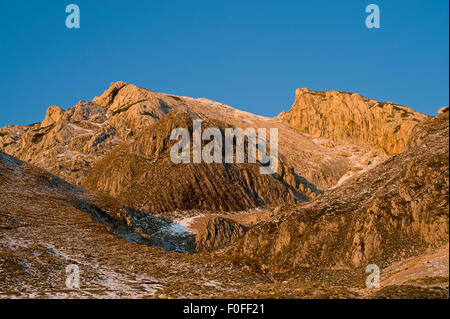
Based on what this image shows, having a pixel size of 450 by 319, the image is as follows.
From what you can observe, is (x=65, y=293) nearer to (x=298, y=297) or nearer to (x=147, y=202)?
(x=298, y=297)

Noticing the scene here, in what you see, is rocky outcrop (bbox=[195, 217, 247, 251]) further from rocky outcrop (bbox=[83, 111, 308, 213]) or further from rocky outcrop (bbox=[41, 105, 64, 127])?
rocky outcrop (bbox=[41, 105, 64, 127])

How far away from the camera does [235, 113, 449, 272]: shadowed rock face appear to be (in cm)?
4303

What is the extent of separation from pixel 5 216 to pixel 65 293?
3472 cm

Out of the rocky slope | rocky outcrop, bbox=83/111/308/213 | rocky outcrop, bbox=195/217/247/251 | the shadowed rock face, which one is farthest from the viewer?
the rocky slope

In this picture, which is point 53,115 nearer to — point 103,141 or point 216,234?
point 103,141

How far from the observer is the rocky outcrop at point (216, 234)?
9481 cm

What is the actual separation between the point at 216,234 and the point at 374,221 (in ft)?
176

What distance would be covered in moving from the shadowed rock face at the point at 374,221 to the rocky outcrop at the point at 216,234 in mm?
38447

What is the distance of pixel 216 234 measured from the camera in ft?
319

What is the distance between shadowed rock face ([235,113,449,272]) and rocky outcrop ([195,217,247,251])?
3845cm

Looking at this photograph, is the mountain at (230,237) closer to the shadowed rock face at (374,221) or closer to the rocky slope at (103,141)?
the shadowed rock face at (374,221)

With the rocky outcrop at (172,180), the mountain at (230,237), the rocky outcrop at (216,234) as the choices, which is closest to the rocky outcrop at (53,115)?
the rocky outcrop at (172,180)

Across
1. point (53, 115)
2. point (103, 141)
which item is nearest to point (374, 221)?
point (103, 141)

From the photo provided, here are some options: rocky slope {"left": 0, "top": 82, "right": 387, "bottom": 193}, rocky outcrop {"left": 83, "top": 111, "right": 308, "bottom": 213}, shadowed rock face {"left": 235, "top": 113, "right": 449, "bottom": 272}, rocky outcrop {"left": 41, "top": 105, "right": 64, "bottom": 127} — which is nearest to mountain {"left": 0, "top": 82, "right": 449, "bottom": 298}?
shadowed rock face {"left": 235, "top": 113, "right": 449, "bottom": 272}
